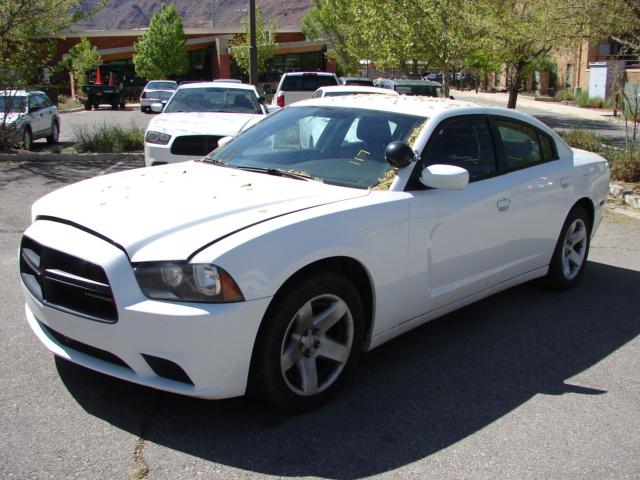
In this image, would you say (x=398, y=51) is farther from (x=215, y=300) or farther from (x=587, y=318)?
(x=215, y=300)

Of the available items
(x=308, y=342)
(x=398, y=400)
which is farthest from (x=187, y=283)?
(x=398, y=400)

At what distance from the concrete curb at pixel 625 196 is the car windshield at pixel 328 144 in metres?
6.76

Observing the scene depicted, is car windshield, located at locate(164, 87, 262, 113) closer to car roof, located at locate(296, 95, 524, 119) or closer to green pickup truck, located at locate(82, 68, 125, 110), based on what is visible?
car roof, located at locate(296, 95, 524, 119)

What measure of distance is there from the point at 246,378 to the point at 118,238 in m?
0.95

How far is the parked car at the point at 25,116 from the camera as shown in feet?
46.6

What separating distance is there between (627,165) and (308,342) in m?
9.66

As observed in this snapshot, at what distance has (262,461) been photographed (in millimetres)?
3291

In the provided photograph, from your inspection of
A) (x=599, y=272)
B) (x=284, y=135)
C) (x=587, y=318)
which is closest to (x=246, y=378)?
(x=284, y=135)

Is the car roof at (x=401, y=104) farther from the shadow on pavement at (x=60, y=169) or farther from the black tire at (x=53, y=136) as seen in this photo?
the black tire at (x=53, y=136)

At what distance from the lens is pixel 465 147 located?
4898mm

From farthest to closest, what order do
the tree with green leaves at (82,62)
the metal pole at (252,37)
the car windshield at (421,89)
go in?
the tree with green leaves at (82,62) → the car windshield at (421,89) → the metal pole at (252,37)

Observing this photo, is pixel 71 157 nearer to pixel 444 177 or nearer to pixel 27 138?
pixel 27 138

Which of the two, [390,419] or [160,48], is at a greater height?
[160,48]

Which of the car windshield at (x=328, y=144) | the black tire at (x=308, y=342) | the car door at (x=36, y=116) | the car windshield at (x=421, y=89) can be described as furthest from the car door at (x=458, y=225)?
the car windshield at (x=421, y=89)
